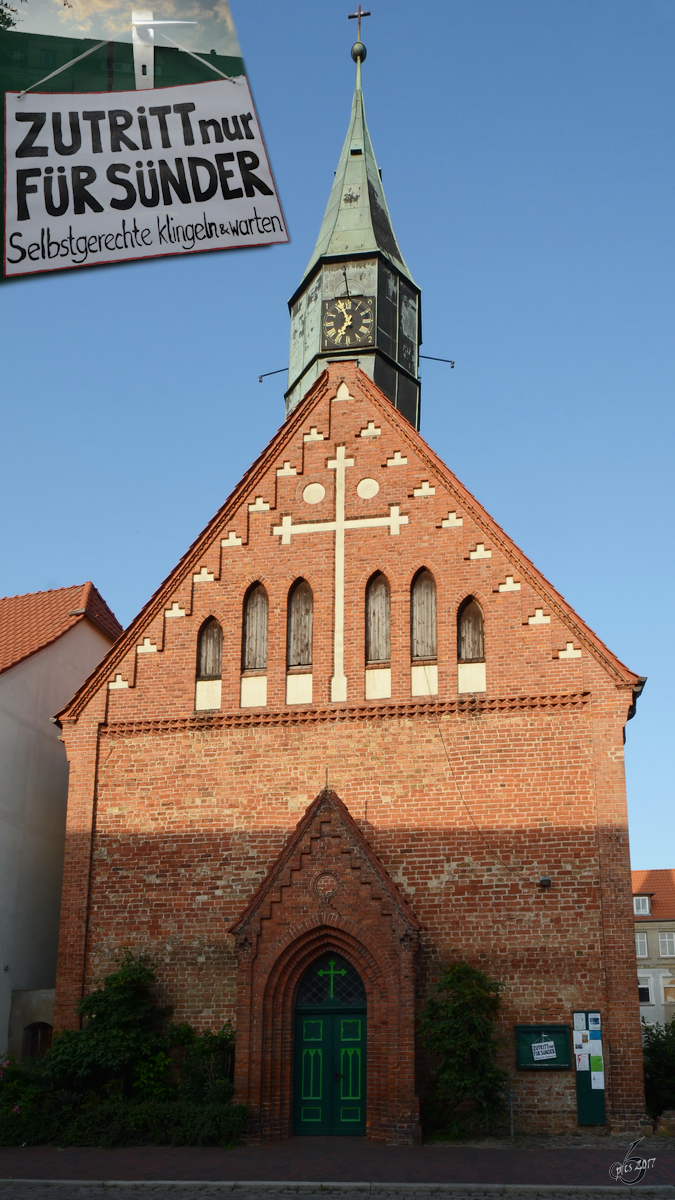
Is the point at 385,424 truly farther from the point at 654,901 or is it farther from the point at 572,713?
the point at 654,901

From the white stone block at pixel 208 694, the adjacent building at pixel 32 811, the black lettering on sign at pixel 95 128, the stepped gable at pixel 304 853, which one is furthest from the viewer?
the adjacent building at pixel 32 811

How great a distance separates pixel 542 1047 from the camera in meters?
17.8

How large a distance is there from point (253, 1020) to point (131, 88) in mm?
14252

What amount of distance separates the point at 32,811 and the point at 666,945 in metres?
45.8

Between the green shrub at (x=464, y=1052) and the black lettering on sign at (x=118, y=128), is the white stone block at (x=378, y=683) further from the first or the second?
the black lettering on sign at (x=118, y=128)

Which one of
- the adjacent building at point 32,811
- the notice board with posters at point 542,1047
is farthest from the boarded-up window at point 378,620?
the adjacent building at point 32,811

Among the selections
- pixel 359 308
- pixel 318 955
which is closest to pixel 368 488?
pixel 359 308

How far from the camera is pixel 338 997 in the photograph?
18516 mm

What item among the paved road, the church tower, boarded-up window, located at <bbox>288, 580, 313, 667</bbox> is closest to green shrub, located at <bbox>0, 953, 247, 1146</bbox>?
the paved road

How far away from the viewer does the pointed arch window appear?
69.4 feet

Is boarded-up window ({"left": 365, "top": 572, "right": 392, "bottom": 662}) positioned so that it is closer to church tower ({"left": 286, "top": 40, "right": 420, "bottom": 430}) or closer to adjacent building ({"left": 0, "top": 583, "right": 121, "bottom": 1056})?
church tower ({"left": 286, "top": 40, "right": 420, "bottom": 430})

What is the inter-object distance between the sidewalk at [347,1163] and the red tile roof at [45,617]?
35.5 feet

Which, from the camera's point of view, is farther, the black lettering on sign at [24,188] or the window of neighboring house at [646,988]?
the window of neighboring house at [646,988]

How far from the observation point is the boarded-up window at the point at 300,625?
21.0 metres
